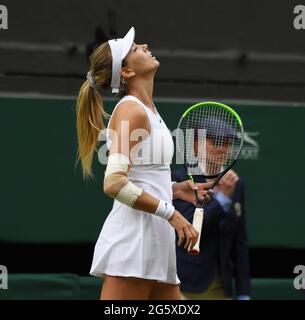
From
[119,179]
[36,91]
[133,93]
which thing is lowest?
[119,179]

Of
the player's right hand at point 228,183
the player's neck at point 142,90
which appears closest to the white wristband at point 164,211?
the player's neck at point 142,90

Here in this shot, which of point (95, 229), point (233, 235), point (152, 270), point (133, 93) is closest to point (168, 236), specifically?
point (152, 270)

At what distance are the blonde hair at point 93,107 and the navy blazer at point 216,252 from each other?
0.87 meters

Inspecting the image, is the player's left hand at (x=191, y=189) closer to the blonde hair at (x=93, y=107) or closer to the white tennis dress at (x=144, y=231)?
the white tennis dress at (x=144, y=231)

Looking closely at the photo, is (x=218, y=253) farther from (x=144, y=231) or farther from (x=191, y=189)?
(x=144, y=231)

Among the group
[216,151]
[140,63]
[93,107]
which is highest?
[140,63]

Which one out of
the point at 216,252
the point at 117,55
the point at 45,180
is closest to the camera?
the point at 117,55

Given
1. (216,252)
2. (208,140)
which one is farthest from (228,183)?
(208,140)

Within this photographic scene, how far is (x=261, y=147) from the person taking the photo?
5648 millimetres

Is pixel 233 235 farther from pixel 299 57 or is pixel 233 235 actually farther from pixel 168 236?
pixel 299 57

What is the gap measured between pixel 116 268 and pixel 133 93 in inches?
24.0

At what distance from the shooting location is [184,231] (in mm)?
3068

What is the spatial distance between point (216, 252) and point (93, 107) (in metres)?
1.34

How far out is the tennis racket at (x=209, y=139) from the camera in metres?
3.61
